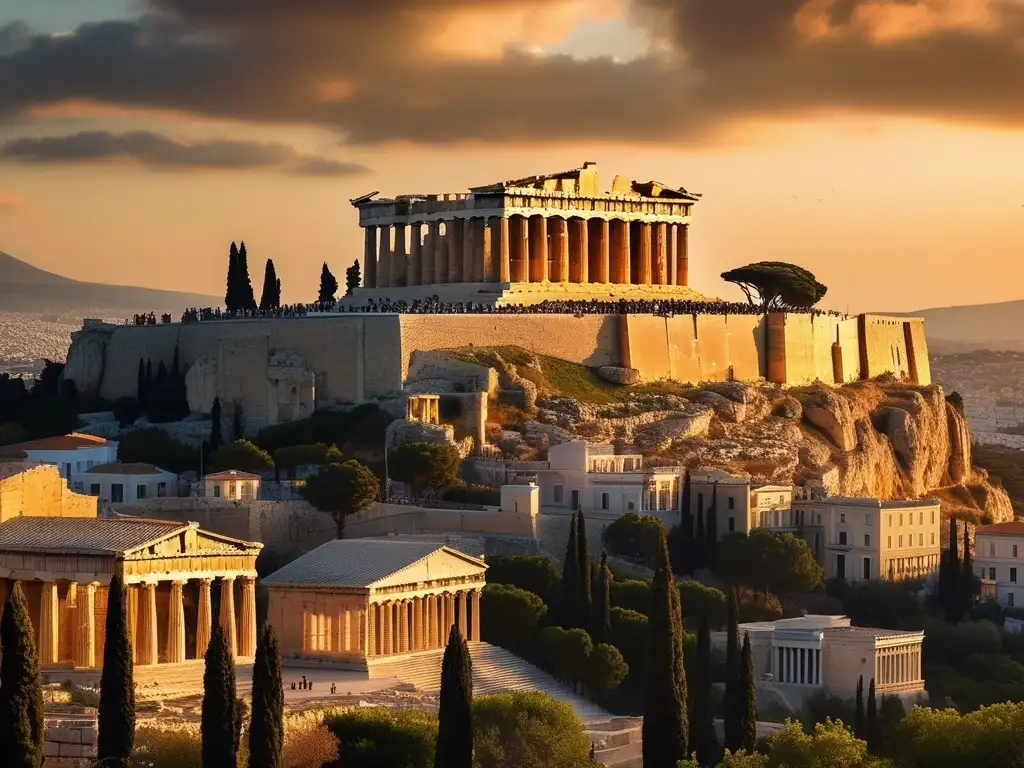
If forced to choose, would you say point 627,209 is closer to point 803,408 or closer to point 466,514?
point 803,408

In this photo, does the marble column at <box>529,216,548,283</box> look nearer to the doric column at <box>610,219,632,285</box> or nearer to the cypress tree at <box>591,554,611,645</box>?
the doric column at <box>610,219,632,285</box>

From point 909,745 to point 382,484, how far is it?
3293 cm

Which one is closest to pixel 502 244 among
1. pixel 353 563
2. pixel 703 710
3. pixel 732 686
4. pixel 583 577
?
pixel 583 577

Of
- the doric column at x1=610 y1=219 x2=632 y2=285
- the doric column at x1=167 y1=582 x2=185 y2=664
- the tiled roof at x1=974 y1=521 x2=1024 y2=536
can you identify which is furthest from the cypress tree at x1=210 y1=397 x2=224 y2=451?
the doric column at x1=167 y1=582 x2=185 y2=664

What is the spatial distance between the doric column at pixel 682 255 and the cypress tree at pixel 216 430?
90.5ft

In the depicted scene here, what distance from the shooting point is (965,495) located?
127m


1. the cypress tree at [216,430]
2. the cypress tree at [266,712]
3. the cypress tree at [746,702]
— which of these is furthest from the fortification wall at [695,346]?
the cypress tree at [266,712]

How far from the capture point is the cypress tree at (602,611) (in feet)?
→ 287

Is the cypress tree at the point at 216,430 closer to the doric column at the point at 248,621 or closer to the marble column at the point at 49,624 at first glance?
the doric column at the point at 248,621

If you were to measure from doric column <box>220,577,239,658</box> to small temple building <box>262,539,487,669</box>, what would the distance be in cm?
354

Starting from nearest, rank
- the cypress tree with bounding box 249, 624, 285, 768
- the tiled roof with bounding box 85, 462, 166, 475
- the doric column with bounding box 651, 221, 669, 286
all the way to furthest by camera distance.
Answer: the cypress tree with bounding box 249, 624, 285, 768 < the tiled roof with bounding box 85, 462, 166, 475 < the doric column with bounding box 651, 221, 669, 286

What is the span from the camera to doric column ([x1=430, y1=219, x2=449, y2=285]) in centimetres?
12194

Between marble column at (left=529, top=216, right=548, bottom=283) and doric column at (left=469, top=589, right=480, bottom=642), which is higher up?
marble column at (left=529, top=216, right=548, bottom=283)

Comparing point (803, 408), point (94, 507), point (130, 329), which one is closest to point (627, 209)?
point (803, 408)
